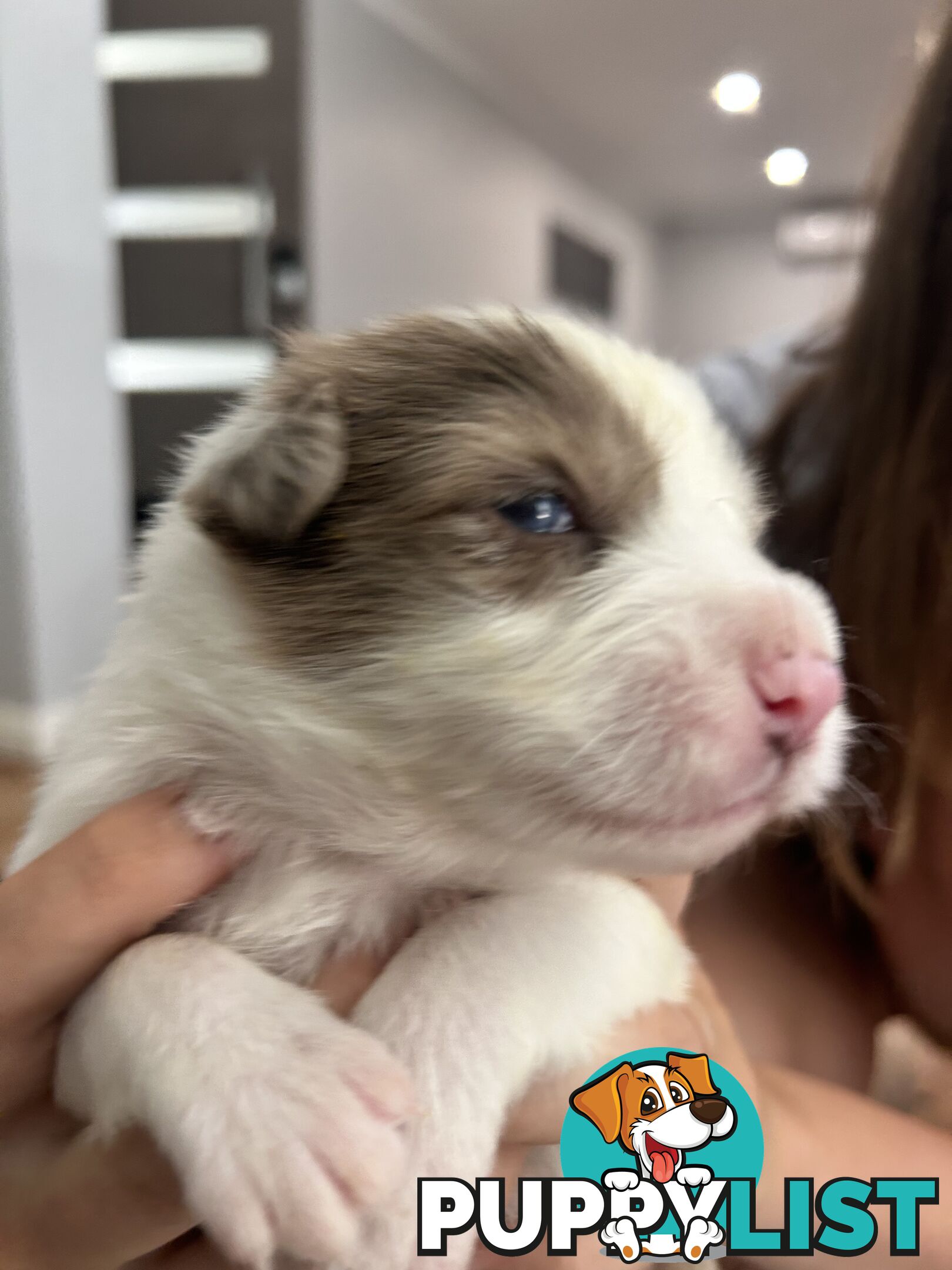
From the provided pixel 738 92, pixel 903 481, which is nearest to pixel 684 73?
pixel 738 92

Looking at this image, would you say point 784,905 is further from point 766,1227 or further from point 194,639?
point 194,639

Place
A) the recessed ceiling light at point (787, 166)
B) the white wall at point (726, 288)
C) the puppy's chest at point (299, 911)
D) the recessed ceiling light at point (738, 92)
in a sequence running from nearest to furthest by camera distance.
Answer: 1. the puppy's chest at point (299, 911)
2. the recessed ceiling light at point (738, 92)
3. the recessed ceiling light at point (787, 166)
4. the white wall at point (726, 288)

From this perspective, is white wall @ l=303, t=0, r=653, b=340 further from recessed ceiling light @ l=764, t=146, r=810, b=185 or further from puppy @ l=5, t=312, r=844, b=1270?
puppy @ l=5, t=312, r=844, b=1270

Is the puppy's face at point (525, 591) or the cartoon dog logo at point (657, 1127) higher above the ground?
the puppy's face at point (525, 591)

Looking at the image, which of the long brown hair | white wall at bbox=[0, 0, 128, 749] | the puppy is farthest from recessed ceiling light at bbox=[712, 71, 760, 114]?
the puppy

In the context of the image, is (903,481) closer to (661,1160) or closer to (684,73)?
(661,1160)

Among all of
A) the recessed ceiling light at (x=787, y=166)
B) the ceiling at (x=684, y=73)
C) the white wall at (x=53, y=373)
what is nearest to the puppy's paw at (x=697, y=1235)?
the ceiling at (x=684, y=73)

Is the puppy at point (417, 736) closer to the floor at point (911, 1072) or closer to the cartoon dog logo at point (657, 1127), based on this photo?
the cartoon dog logo at point (657, 1127)
